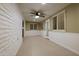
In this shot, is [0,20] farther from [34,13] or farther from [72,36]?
[34,13]

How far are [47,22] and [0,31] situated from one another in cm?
690

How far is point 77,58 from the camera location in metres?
1.01

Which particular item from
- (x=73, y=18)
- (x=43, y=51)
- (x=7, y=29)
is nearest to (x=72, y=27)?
(x=73, y=18)

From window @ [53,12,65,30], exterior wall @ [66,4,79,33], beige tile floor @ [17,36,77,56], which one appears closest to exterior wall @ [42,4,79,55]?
exterior wall @ [66,4,79,33]

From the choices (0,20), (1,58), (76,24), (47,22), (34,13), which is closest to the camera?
(1,58)

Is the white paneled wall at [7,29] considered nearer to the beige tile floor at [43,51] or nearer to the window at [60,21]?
the beige tile floor at [43,51]

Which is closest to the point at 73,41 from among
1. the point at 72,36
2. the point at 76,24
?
the point at 72,36

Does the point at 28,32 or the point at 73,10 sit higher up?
the point at 73,10

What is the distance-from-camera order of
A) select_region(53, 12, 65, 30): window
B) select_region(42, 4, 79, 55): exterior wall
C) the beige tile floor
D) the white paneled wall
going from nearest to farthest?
the white paneled wall, the beige tile floor, select_region(42, 4, 79, 55): exterior wall, select_region(53, 12, 65, 30): window

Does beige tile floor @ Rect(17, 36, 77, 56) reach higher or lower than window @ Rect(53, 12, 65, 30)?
lower

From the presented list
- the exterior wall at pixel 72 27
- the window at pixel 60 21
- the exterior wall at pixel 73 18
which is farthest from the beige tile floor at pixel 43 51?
the window at pixel 60 21

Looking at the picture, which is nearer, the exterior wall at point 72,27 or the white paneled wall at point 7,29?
the white paneled wall at point 7,29

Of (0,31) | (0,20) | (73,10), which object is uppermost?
(73,10)

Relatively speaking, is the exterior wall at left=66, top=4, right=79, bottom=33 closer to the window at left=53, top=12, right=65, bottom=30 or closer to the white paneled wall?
the window at left=53, top=12, right=65, bottom=30
